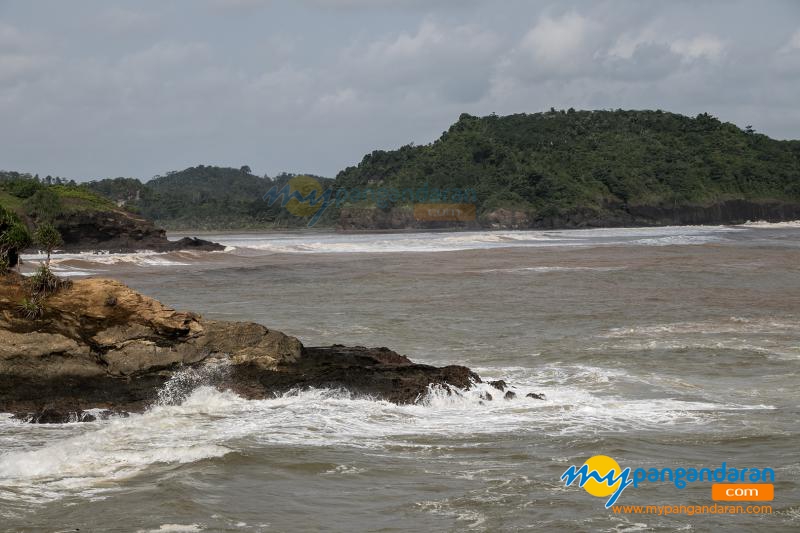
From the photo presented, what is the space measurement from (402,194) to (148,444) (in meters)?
136

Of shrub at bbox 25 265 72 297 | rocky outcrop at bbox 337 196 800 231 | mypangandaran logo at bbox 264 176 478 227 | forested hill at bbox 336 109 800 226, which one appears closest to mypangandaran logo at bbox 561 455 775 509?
shrub at bbox 25 265 72 297

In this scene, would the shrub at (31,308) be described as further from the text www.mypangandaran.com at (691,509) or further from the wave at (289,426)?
the text www.mypangandaran.com at (691,509)

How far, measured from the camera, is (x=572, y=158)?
154000 millimetres

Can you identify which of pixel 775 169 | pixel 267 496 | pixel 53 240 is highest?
pixel 775 169

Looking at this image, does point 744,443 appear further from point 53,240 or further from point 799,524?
point 53,240

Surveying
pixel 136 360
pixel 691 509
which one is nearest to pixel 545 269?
pixel 136 360

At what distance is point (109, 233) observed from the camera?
57.4 metres

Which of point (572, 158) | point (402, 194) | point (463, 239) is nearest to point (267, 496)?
point (463, 239)

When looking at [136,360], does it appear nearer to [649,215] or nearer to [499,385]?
[499,385]

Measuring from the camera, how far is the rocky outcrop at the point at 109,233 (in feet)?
183

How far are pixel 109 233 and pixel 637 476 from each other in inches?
2068

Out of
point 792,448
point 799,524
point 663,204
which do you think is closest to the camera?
point 799,524

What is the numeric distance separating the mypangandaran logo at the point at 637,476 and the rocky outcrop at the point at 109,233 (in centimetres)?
4979

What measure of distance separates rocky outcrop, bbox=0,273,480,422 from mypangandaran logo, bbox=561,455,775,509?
3619mm
